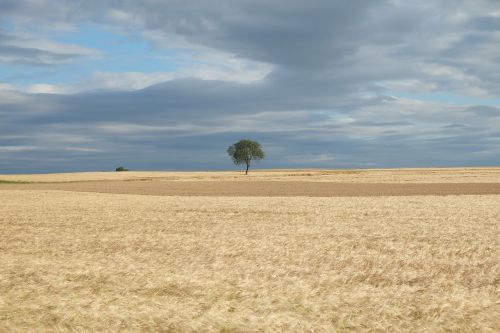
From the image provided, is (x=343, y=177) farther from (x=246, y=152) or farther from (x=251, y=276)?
(x=251, y=276)

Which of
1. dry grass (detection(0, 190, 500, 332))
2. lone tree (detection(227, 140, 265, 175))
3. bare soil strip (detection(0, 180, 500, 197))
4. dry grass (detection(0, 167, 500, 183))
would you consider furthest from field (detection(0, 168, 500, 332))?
lone tree (detection(227, 140, 265, 175))

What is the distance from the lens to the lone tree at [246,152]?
130 metres

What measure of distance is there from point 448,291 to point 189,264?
20.5 ft

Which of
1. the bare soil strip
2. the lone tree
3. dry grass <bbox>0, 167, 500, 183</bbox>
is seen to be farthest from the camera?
the lone tree

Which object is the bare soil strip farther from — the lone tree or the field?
the lone tree

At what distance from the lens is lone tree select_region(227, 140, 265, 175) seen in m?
130

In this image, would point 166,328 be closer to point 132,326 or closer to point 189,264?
point 132,326

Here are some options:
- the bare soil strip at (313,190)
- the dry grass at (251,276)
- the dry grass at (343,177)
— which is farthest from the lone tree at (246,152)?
the dry grass at (251,276)

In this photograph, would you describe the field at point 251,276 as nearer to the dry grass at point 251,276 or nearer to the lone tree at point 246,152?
the dry grass at point 251,276

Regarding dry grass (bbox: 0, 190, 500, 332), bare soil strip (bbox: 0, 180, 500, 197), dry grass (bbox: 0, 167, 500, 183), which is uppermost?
dry grass (bbox: 0, 167, 500, 183)

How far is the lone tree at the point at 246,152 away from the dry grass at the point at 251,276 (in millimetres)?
106593

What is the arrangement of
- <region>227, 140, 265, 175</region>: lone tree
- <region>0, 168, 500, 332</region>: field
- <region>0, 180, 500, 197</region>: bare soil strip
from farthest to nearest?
<region>227, 140, 265, 175</region>: lone tree → <region>0, 180, 500, 197</region>: bare soil strip → <region>0, 168, 500, 332</region>: field

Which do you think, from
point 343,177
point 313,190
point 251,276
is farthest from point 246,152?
point 251,276

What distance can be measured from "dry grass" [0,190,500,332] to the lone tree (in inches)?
4197
